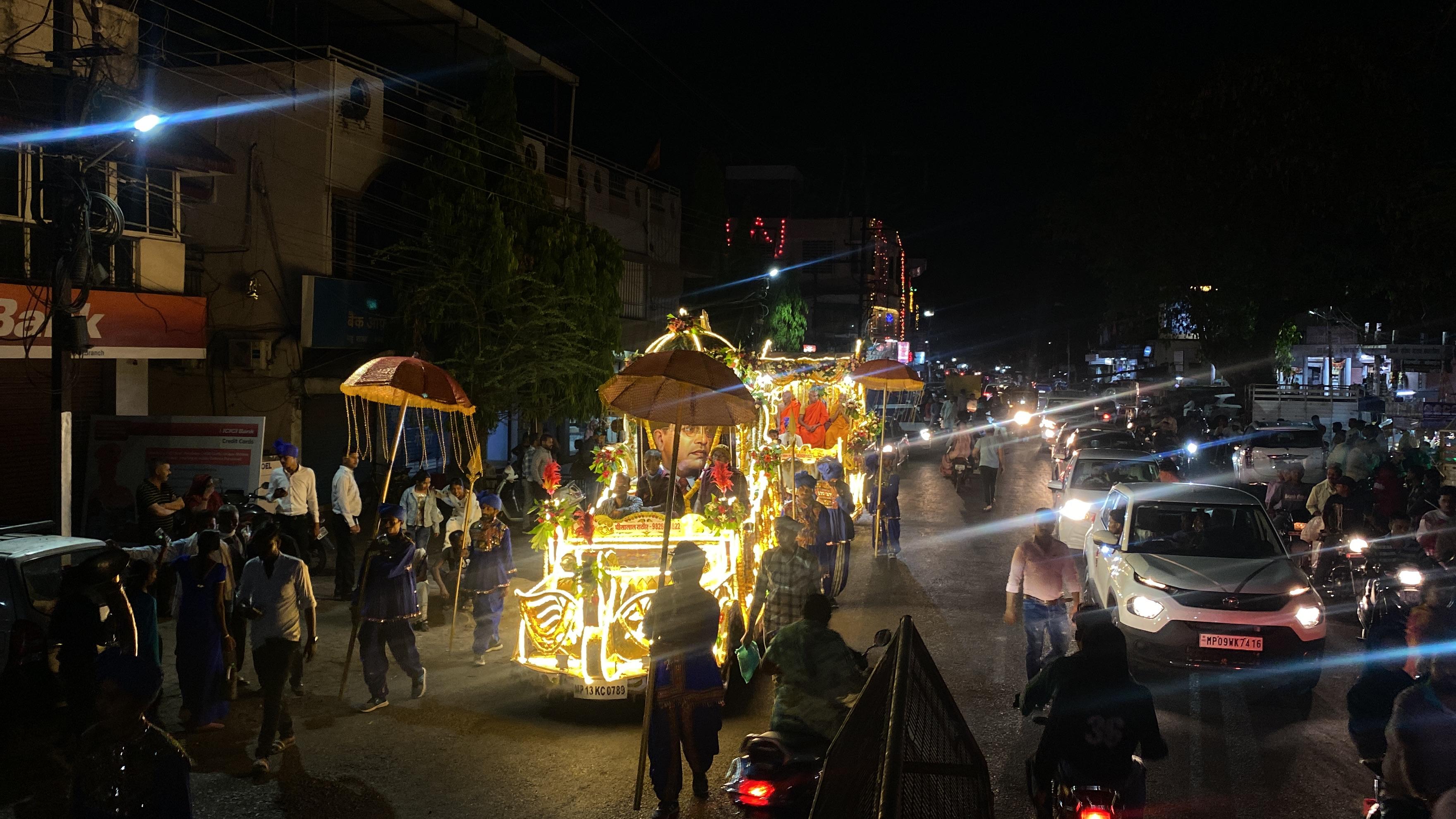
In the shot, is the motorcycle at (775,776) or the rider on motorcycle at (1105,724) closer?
the rider on motorcycle at (1105,724)

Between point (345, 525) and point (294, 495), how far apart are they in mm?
853

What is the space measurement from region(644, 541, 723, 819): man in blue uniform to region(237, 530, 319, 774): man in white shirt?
258 cm

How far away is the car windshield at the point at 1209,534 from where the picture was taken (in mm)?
9031

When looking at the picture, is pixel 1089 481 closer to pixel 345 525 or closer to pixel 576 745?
pixel 576 745

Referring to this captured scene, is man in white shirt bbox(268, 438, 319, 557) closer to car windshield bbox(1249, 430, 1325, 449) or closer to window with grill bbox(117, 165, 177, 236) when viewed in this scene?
window with grill bbox(117, 165, 177, 236)

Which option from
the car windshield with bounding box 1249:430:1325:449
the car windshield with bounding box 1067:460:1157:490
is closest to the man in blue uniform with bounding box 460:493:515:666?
the car windshield with bounding box 1067:460:1157:490

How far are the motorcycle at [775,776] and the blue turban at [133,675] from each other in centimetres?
264

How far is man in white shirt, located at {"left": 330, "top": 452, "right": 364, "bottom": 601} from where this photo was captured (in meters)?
11.9

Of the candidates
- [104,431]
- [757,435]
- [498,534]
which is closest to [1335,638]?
[757,435]

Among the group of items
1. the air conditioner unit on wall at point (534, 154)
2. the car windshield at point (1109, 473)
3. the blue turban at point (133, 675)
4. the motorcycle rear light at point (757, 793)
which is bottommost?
the motorcycle rear light at point (757, 793)

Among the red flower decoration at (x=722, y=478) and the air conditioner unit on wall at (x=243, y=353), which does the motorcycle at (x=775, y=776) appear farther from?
the air conditioner unit on wall at (x=243, y=353)

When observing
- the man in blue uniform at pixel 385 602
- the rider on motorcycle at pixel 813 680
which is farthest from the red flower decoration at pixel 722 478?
the rider on motorcycle at pixel 813 680

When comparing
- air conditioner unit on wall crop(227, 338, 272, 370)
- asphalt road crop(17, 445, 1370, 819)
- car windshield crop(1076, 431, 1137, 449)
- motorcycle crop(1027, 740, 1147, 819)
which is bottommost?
asphalt road crop(17, 445, 1370, 819)

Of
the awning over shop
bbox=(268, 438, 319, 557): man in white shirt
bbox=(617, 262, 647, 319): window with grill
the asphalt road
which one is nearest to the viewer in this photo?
the asphalt road
